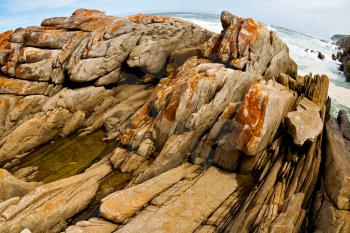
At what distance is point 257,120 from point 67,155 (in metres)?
19.0

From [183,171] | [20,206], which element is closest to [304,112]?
[183,171]

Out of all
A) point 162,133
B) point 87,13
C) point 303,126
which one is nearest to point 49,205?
point 162,133

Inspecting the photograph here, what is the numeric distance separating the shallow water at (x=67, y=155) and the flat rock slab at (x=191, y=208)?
11370 mm

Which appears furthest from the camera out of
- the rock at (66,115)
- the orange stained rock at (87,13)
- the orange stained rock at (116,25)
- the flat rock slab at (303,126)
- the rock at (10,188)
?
the orange stained rock at (87,13)

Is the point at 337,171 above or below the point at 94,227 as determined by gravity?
above

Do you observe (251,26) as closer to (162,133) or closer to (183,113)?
(183,113)

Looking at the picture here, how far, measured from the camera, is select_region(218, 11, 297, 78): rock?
32.2m

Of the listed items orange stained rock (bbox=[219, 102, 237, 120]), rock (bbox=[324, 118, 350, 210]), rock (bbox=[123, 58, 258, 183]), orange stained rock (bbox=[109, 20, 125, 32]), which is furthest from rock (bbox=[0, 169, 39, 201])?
rock (bbox=[324, 118, 350, 210])

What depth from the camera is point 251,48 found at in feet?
107

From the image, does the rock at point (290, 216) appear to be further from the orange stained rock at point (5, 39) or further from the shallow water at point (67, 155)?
the orange stained rock at point (5, 39)

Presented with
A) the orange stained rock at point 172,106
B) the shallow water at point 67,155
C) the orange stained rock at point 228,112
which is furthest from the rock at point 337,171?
the shallow water at point 67,155

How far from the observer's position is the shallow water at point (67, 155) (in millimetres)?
28070

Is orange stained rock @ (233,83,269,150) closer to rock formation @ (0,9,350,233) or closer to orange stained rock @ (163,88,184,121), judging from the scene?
rock formation @ (0,9,350,233)

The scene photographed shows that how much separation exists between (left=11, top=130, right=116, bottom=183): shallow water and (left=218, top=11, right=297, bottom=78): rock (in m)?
15.1
